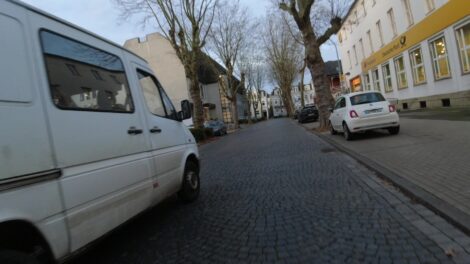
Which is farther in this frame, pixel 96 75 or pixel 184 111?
pixel 184 111

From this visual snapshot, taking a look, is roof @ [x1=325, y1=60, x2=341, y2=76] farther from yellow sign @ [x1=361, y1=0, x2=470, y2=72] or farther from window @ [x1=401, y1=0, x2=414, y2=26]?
window @ [x1=401, y1=0, x2=414, y2=26]

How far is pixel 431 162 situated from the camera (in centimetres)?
720

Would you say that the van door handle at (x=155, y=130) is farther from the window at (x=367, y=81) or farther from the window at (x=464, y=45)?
the window at (x=367, y=81)

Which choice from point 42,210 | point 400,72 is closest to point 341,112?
point 42,210

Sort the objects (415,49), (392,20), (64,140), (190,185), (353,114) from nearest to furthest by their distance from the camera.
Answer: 1. (64,140)
2. (190,185)
3. (353,114)
4. (415,49)
5. (392,20)

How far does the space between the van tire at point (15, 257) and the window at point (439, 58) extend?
20660 mm

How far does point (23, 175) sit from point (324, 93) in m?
16.5

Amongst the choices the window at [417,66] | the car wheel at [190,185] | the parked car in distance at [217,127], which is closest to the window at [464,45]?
the window at [417,66]

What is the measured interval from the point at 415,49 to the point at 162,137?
71.4 feet

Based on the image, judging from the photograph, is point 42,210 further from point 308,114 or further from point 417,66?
point 308,114

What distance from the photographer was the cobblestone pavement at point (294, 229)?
3730 mm

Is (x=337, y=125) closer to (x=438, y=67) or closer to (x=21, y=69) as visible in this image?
(x=438, y=67)

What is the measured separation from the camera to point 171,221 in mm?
5605

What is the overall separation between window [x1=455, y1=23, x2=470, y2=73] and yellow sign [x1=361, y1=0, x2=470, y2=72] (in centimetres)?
53
